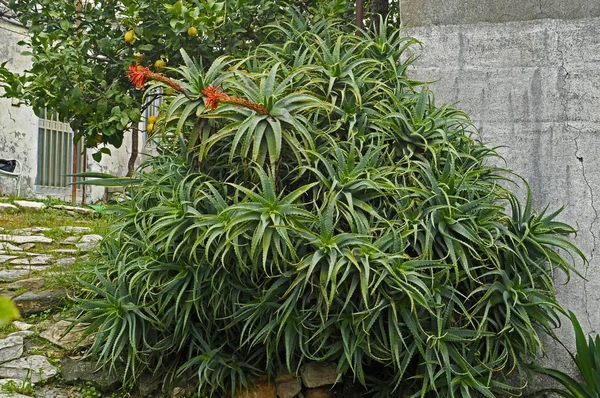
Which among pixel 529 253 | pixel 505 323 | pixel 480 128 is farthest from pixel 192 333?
pixel 480 128

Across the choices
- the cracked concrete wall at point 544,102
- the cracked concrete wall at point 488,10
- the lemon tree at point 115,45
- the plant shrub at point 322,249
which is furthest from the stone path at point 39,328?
the cracked concrete wall at point 488,10

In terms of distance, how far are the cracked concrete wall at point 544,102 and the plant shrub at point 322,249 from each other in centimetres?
31

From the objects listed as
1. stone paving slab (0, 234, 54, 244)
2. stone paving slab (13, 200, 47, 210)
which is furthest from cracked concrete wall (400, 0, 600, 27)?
stone paving slab (13, 200, 47, 210)

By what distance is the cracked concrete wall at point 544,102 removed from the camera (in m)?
3.86

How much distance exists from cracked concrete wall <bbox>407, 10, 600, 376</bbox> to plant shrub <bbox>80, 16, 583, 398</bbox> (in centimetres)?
31

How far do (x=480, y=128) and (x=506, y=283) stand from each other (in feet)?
3.88

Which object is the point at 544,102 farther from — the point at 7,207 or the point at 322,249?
the point at 7,207

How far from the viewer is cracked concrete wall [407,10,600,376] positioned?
152 inches

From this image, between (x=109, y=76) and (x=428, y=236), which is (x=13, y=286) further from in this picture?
(x=428, y=236)

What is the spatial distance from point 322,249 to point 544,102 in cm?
191

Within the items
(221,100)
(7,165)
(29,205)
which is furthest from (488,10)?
(7,165)

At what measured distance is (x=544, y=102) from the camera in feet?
13.1

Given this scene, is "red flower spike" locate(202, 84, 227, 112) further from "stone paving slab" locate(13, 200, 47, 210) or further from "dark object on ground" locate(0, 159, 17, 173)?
"dark object on ground" locate(0, 159, 17, 173)

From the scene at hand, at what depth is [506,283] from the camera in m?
3.23
